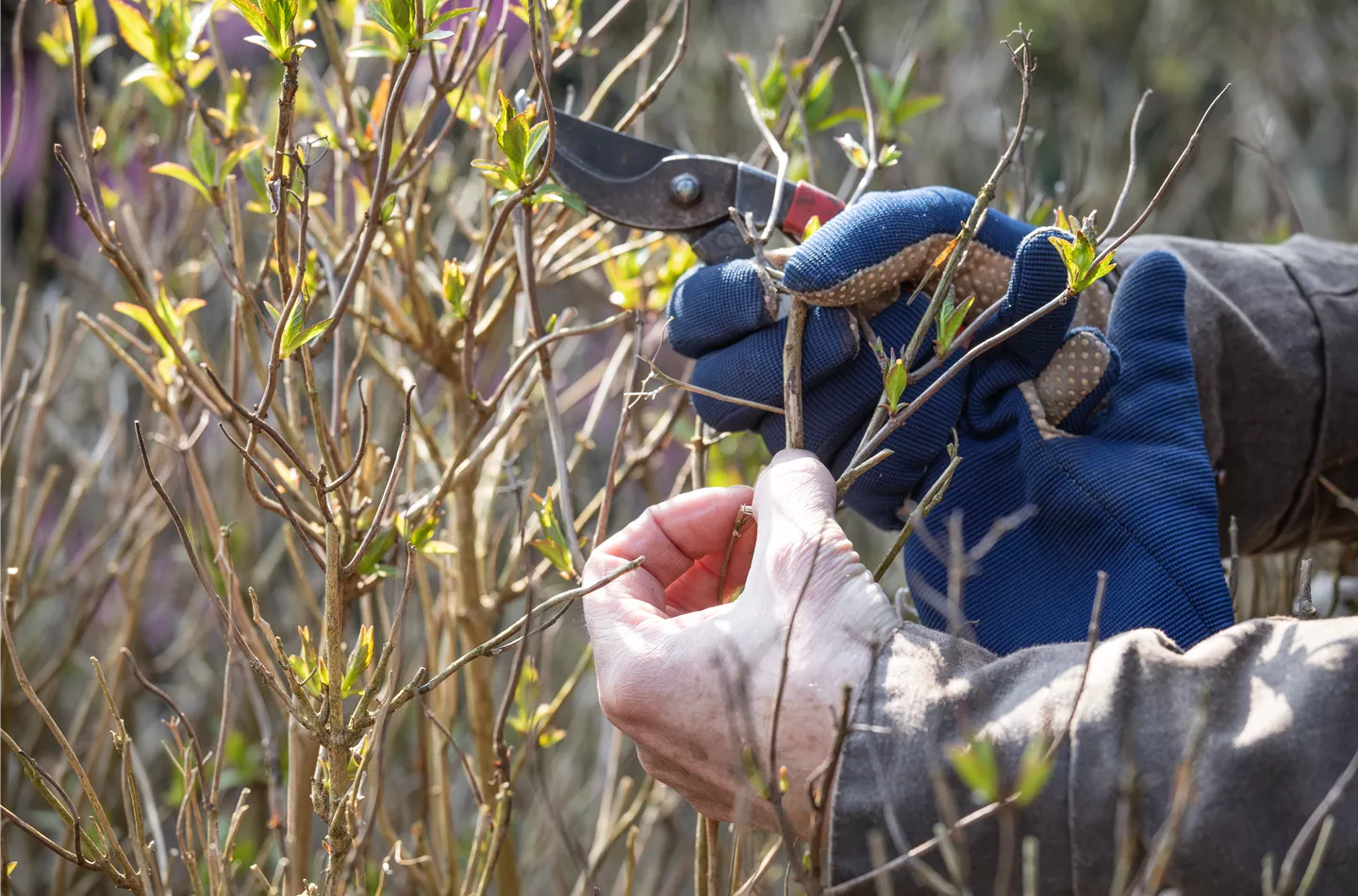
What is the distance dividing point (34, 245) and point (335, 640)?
246 cm

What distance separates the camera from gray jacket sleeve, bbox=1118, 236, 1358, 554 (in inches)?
61.9

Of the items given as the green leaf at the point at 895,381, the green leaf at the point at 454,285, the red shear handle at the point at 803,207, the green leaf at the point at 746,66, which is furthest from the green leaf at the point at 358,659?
the green leaf at the point at 746,66

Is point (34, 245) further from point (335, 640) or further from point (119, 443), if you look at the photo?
point (335, 640)

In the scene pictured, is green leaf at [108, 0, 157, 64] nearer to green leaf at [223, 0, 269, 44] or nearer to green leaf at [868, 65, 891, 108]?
green leaf at [223, 0, 269, 44]

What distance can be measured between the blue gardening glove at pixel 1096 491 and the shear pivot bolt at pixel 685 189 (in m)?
0.40

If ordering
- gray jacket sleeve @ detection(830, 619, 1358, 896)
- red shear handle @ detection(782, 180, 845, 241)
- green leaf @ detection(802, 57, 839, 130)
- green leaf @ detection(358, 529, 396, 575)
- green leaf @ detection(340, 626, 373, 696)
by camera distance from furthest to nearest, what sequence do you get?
green leaf @ detection(802, 57, 839, 130) < red shear handle @ detection(782, 180, 845, 241) < green leaf @ detection(358, 529, 396, 575) < green leaf @ detection(340, 626, 373, 696) < gray jacket sleeve @ detection(830, 619, 1358, 896)

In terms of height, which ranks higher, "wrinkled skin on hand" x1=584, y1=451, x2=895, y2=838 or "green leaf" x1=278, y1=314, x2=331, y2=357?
"green leaf" x1=278, y1=314, x2=331, y2=357

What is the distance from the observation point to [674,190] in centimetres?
135

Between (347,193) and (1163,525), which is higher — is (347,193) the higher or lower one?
the higher one

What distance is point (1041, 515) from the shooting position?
53.1 inches

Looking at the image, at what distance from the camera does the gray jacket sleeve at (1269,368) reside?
157 centimetres

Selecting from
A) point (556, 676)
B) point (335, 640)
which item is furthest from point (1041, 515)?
point (556, 676)

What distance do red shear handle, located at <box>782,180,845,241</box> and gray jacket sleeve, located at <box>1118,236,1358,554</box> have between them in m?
0.46

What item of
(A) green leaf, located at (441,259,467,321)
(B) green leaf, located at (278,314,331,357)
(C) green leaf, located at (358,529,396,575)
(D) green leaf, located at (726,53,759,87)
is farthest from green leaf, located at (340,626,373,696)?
(D) green leaf, located at (726,53,759,87)
